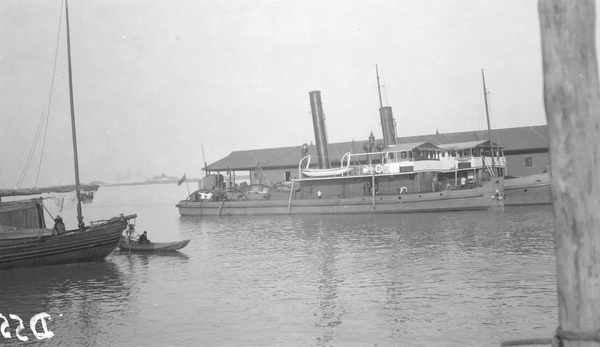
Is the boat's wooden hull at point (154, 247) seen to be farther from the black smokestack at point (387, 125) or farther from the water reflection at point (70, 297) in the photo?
the black smokestack at point (387, 125)

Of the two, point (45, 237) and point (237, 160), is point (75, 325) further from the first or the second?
point (237, 160)

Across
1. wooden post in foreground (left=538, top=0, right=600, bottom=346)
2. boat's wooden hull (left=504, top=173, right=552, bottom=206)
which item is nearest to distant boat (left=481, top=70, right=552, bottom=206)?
boat's wooden hull (left=504, top=173, right=552, bottom=206)

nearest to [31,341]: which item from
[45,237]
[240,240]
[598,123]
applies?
[45,237]

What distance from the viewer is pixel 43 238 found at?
70.8 feet

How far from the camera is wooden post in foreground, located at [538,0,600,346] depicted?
13.1 ft

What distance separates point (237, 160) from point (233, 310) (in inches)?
2195

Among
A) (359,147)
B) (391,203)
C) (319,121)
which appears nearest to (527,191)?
(391,203)

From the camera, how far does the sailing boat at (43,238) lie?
21.3 meters

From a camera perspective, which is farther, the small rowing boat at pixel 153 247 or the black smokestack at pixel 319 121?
the black smokestack at pixel 319 121

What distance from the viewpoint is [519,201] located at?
42906 millimetres

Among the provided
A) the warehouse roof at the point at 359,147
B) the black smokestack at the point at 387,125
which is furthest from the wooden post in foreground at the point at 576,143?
the black smokestack at the point at 387,125

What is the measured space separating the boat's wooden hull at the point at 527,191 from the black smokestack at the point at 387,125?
11498 mm

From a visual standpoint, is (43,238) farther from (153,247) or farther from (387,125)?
(387,125)

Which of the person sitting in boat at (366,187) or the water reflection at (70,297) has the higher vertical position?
the person sitting in boat at (366,187)
